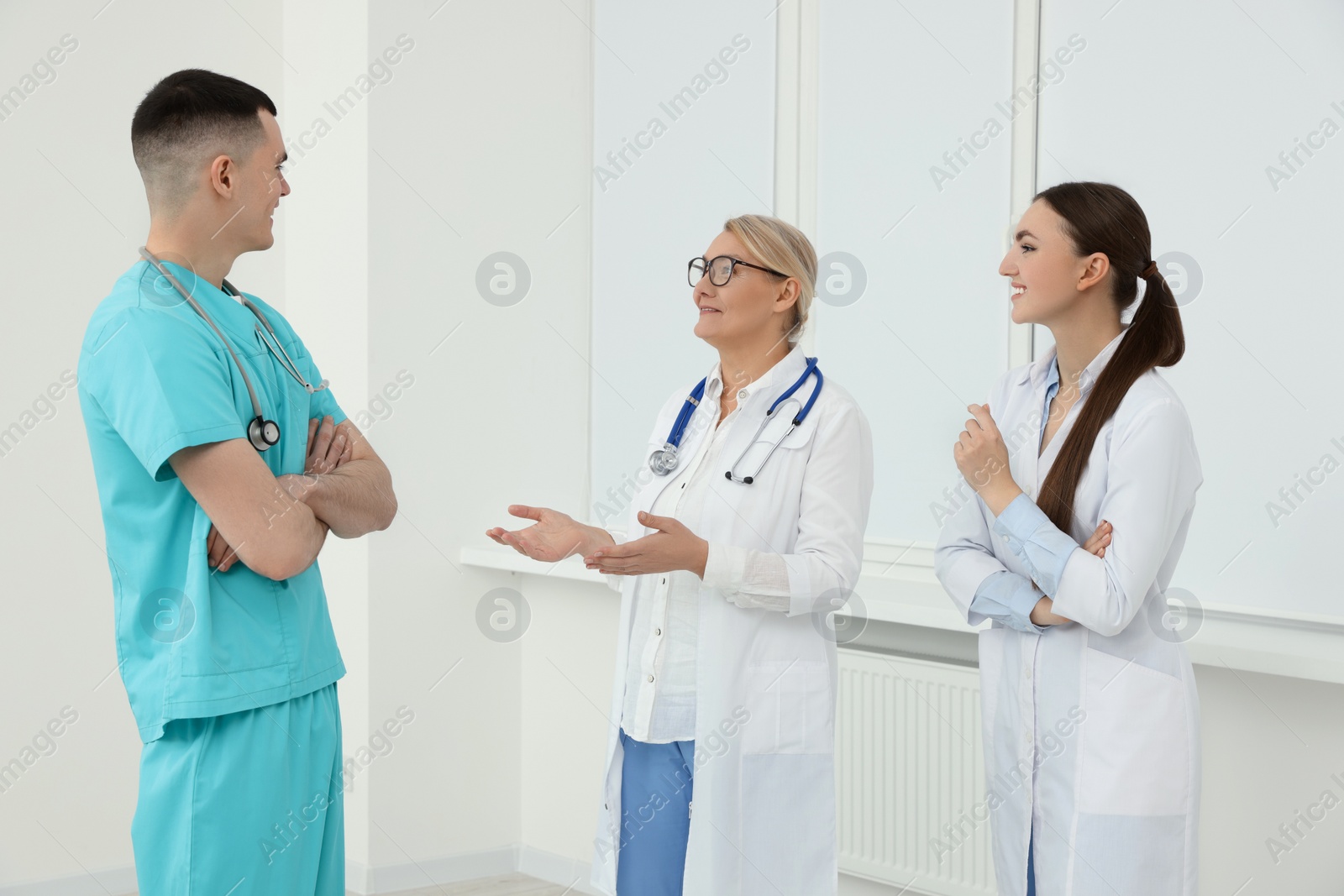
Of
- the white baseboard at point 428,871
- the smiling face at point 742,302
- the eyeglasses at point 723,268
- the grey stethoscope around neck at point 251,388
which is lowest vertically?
the white baseboard at point 428,871

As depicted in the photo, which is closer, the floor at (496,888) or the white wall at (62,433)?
the white wall at (62,433)

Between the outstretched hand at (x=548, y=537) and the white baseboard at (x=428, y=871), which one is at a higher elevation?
the outstretched hand at (x=548, y=537)

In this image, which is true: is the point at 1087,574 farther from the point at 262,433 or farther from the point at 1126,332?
the point at 262,433

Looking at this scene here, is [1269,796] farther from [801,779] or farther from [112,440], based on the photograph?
[112,440]

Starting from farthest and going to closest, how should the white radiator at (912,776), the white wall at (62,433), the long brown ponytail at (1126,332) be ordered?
the white wall at (62,433)
the white radiator at (912,776)
the long brown ponytail at (1126,332)

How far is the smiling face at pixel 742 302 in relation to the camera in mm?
2277

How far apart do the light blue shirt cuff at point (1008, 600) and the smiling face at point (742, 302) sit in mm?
673

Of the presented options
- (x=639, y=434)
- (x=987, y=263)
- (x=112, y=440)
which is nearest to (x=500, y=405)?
(x=639, y=434)

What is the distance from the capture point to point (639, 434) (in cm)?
420

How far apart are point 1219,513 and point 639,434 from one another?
2074 millimetres

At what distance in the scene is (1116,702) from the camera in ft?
5.97

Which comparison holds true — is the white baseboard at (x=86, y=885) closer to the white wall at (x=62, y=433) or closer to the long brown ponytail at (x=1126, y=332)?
the white wall at (x=62, y=433)

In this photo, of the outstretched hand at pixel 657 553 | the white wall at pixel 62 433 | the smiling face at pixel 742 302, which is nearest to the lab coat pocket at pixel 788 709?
the outstretched hand at pixel 657 553

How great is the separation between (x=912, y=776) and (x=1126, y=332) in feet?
5.39
